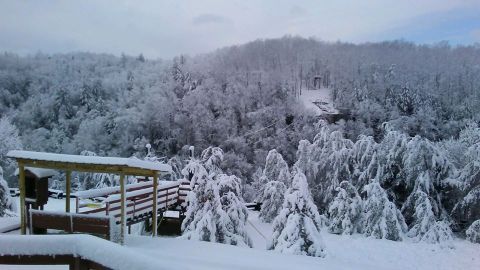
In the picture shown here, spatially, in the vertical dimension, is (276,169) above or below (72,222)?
below

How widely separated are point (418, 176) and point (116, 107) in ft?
163

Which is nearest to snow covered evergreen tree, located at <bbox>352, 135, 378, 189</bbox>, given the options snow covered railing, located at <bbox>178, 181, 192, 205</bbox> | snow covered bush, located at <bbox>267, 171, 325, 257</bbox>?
snow covered bush, located at <bbox>267, 171, 325, 257</bbox>

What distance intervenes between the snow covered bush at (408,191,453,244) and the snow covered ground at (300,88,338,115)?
41985mm

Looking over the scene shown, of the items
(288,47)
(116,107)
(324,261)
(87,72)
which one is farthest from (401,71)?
(324,261)

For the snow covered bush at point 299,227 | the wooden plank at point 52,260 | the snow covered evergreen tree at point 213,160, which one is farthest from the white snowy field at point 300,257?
the snow covered evergreen tree at point 213,160

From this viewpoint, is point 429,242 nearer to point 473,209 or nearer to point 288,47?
point 473,209

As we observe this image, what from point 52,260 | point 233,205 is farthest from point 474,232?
point 52,260

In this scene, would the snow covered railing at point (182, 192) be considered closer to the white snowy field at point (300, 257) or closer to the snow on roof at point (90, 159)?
the white snowy field at point (300, 257)

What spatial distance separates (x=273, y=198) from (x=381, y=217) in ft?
15.6

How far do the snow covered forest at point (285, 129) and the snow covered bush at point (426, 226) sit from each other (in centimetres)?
5

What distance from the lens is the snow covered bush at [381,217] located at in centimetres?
1920

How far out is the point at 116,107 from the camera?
63.2 metres

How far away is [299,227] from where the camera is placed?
1353cm

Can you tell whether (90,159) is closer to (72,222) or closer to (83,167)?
(83,167)
